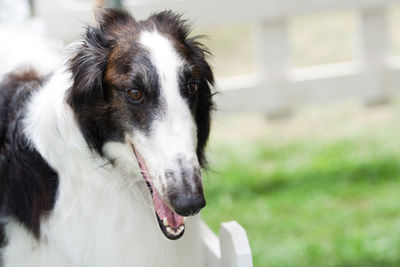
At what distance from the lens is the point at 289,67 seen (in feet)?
16.4

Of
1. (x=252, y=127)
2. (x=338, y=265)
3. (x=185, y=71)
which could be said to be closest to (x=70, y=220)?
(x=185, y=71)

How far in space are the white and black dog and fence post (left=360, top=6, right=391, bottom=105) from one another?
325 cm

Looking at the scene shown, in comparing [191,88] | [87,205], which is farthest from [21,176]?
[191,88]

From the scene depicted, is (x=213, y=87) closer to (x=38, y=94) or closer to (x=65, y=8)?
(x=38, y=94)

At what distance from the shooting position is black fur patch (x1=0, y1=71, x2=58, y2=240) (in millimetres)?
2152

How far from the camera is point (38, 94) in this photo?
2.24 metres

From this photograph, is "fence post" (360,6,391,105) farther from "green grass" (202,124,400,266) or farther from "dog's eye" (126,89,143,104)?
"dog's eye" (126,89,143,104)

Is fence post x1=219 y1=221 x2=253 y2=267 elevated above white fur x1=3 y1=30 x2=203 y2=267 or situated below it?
below

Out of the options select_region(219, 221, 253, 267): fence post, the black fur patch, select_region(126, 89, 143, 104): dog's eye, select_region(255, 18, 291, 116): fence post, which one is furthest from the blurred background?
select_region(126, 89, 143, 104): dog's eye

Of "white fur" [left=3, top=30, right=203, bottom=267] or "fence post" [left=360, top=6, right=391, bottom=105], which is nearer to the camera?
"white fur" [left=3, top=30, right=203, bottom=267]

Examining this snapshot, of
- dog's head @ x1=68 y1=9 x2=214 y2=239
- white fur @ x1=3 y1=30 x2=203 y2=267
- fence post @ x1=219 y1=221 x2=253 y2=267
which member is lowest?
fence post @ x1=219 y1=221 x2=253 y2=267

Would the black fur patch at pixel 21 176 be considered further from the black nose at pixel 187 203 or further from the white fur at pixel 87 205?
the black nose at pixel 187 203

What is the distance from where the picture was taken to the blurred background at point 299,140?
4.04 metres

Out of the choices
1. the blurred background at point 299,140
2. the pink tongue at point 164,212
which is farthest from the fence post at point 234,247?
the blurred background at point 299,140
